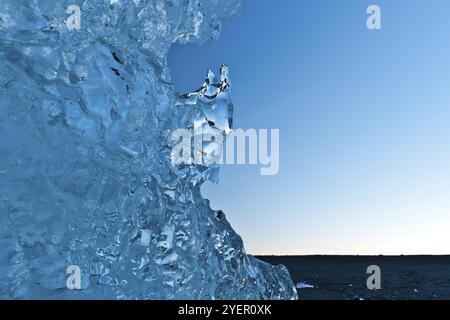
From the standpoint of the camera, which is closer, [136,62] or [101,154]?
[101,154]

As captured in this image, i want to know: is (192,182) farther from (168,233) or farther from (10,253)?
(10,253)

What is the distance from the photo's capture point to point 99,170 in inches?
167

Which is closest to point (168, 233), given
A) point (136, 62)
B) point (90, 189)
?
point (90, 189)

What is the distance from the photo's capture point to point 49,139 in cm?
404

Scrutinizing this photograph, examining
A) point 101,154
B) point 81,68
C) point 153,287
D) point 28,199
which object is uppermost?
point 81,68

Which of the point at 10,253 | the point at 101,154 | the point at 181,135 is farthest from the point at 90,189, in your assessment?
the point at 181,135

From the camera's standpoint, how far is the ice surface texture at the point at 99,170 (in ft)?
12.9

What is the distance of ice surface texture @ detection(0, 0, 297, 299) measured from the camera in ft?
12.9

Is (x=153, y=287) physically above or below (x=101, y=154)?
below

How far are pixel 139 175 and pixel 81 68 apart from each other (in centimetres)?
101

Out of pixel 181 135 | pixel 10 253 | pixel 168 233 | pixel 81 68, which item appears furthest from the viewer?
pixel 181 135

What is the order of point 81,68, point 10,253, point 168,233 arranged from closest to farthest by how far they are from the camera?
1. point 10,253
2. point 81,68
3. point 168,233

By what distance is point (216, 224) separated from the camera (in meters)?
4.98

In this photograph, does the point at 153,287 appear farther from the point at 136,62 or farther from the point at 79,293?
the point at 136,62
